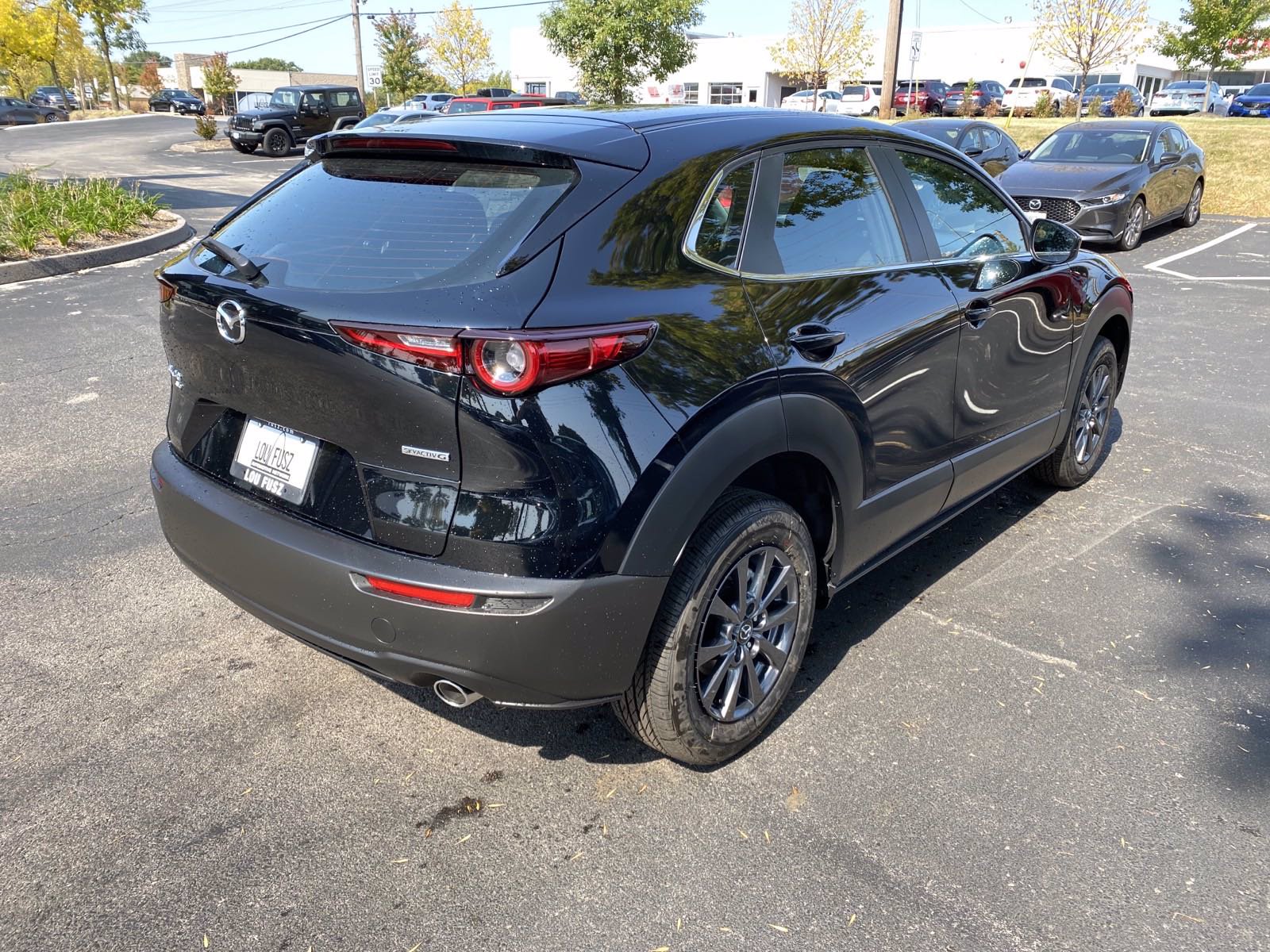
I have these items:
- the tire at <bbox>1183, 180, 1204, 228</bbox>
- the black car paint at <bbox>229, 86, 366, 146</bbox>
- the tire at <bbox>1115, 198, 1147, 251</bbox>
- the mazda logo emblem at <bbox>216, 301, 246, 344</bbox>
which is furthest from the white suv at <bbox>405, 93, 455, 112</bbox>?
the mazda logo emblem at <bbox>216, 301, 246, 344</bbox>

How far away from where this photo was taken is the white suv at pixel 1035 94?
127 feet

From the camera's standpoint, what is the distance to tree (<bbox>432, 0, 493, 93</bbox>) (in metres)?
59.0

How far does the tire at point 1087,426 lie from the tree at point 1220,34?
38.2m

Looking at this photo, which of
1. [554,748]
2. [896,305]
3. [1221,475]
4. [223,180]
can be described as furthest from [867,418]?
[223,180]

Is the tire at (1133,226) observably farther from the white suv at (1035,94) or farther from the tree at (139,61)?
the tree at (139,61)

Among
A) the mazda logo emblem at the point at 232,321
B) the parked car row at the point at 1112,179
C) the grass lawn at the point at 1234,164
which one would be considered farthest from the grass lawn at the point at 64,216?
the grass lawn at the point at 1234,164

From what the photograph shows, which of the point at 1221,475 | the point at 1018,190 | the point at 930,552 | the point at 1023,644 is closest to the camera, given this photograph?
the point at 1023,644

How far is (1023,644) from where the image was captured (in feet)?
11.8

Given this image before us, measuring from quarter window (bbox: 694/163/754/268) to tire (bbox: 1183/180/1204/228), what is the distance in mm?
15271

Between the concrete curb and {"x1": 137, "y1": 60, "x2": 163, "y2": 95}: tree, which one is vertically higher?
{"x1": 137, "y1": 60, "x2": 163, "y2": 95}: tree

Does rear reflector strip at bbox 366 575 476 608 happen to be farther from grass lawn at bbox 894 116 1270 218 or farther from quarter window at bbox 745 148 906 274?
grass lawn at bbox 894 116 1270 218

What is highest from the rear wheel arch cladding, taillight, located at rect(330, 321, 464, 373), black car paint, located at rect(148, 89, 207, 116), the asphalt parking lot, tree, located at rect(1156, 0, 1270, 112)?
tree, located at rect(1156, 0, 1270, 112)

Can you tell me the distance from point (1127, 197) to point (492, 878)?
1326 centimetres

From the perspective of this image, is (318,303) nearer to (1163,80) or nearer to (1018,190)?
(1018,190)
